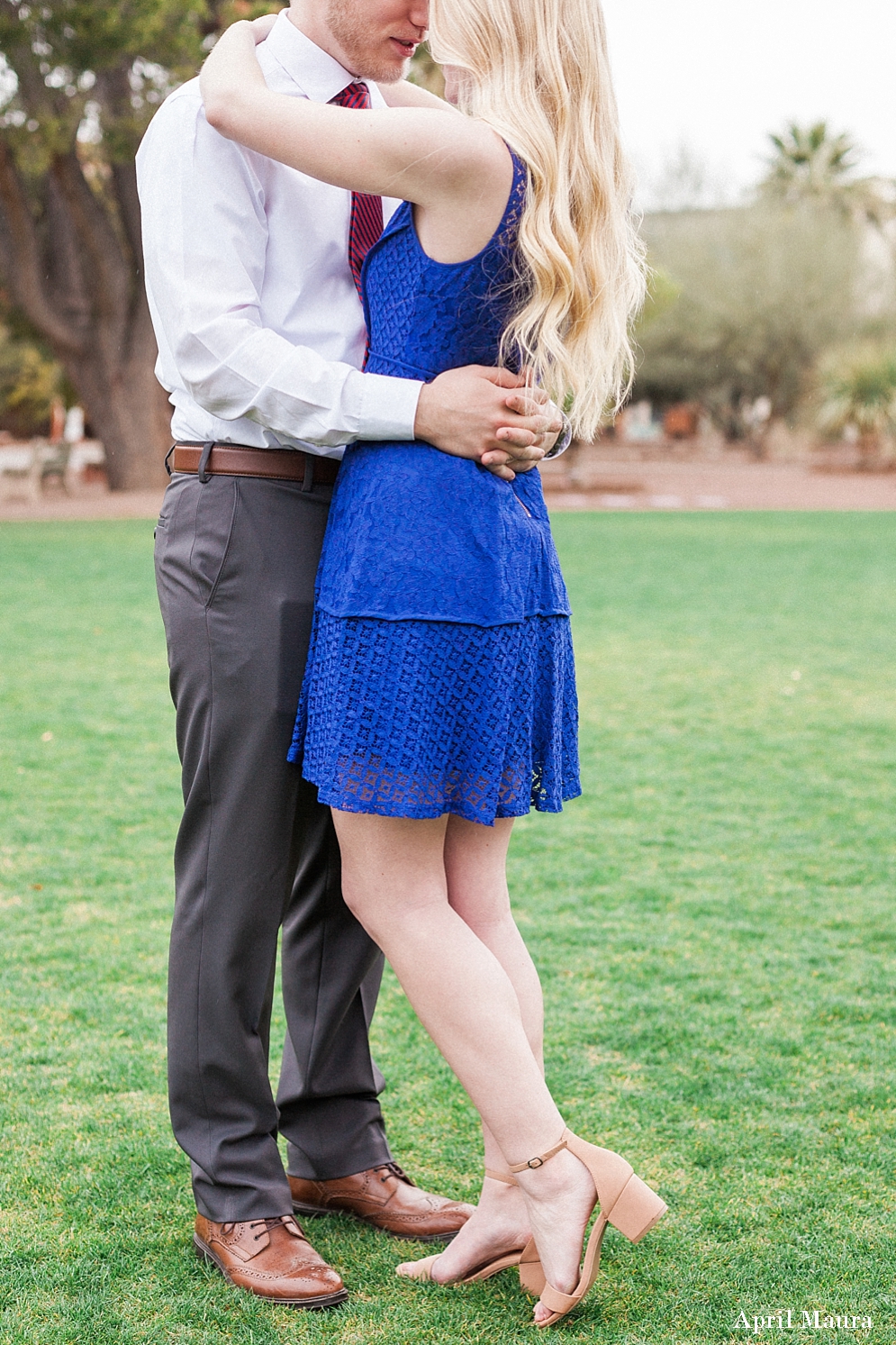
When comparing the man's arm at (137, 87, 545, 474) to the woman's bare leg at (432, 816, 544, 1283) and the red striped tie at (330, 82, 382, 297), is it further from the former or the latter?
the woman's bare leg at (432, 816, 544, 1283)

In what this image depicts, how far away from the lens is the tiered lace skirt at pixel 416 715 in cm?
214

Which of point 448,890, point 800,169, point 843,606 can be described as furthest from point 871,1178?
point 800,169

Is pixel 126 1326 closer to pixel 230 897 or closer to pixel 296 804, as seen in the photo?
pixel 230 897

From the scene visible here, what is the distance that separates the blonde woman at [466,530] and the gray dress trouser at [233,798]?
0.09 metres

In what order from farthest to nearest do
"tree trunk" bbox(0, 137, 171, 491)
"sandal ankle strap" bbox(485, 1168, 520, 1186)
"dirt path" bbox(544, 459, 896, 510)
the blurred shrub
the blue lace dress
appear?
1. the blurred shrub
2. "dirt path" bbox(544, 459, 896, 510)
3. "tree trunk" bbox(0, 137, 171, 491)
4. "sandal ankle strap" bbox(485, 1168, 520, 1186)
5. the blue lace dress

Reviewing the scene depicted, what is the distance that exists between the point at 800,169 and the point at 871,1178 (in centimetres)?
5974

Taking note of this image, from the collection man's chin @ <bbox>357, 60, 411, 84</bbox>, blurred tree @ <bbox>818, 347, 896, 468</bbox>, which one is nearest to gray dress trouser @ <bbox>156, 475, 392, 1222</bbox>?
man's chin @ <bbox>357, 60, 411, 84</bbox>

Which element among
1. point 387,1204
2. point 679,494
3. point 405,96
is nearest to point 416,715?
point 387,1204

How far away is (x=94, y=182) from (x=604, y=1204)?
96.8 ft

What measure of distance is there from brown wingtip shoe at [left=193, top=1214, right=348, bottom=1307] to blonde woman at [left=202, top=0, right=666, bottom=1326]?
0.29 metres

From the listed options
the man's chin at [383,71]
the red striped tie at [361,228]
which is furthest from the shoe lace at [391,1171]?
the man's chin at [383,71]

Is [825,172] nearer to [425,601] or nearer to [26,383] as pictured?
[26,383]

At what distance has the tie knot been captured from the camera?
2.37 metres

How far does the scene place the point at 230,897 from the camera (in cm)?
238
